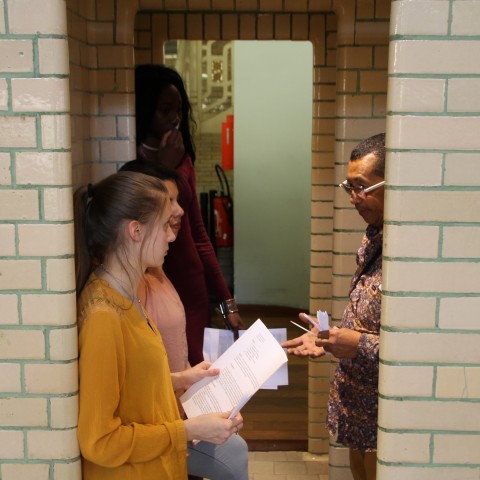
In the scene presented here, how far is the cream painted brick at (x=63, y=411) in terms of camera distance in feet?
4.53

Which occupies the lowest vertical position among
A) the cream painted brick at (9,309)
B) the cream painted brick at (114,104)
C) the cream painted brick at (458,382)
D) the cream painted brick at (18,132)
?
the cream painted brick at (458,382)

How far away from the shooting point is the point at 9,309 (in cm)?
134

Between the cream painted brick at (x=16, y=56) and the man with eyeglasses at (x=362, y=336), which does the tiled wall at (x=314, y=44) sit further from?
the cream painted brick at (x=16, y=56)

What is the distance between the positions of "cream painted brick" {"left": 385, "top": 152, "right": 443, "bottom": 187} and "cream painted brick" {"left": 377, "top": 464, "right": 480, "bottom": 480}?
1.88 feet

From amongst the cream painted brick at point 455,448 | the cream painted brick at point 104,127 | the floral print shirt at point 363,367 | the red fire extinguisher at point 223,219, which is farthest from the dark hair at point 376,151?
the red fire extinguisher at point 223,219

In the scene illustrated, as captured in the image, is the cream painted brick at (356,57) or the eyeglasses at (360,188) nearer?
the eyeglasses at (360,188)

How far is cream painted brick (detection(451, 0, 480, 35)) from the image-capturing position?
1.22 m

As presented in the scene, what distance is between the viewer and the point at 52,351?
1355 mm

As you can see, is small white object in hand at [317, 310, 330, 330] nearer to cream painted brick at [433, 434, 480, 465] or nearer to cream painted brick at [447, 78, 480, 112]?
cream painted brick at [433, 434, 480, 465]

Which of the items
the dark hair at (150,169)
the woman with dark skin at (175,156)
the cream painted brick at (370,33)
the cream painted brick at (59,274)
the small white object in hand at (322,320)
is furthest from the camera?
the woman with dark skin at (175,156)

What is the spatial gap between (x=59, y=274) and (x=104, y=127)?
1283 millimetres

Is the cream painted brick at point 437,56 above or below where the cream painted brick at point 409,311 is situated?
above

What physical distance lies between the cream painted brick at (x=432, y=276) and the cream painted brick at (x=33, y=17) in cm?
78

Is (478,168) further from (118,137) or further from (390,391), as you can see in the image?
(118,137)
